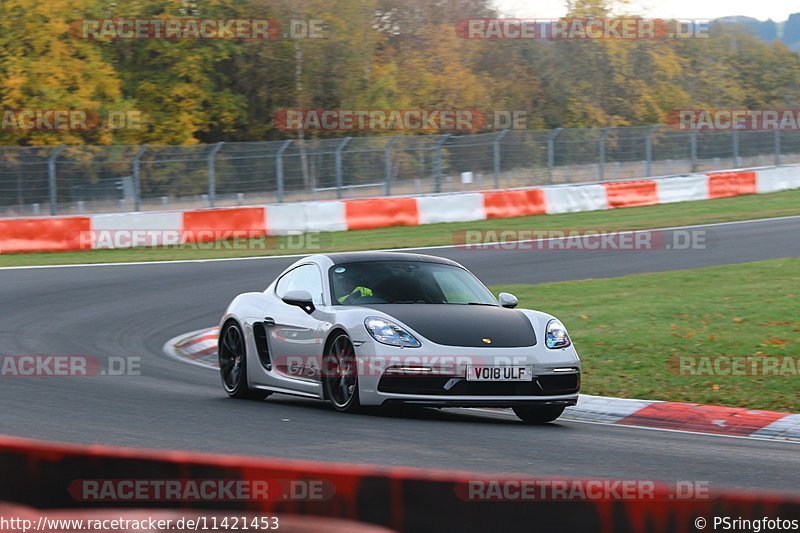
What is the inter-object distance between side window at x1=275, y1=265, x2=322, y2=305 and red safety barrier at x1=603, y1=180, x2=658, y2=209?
2095 centimetres

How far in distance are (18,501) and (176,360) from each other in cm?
895

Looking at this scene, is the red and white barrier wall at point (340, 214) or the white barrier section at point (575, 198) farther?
the white barrier section at point (575, 198)

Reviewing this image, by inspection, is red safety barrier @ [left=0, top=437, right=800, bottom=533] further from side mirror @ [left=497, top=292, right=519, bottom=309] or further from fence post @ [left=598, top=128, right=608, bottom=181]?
fence post @ [left=598, top=128, right=608, bottom=181]

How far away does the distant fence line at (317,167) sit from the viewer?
83.5ft

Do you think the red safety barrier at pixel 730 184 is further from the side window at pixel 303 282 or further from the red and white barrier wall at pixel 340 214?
the side window at pixel 303 282

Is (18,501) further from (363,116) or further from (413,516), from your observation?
(363,116)

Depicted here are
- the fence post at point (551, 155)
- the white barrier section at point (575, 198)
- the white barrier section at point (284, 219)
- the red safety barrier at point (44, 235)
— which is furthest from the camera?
the fence post at point (551, 155)

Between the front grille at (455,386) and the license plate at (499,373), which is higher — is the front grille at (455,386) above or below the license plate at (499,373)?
below

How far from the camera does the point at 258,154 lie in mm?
27438

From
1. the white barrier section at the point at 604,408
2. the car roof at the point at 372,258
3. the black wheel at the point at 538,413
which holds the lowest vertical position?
the white barrier section at the point at 604,408

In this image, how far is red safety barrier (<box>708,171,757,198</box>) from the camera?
110 feet

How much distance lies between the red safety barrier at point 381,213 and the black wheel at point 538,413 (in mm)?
17672

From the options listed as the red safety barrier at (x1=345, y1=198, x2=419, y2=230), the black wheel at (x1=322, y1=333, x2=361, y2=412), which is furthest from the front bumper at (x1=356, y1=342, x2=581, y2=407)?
the red safety barrier at (x1=345, y1=198, x2=419, y2=230)

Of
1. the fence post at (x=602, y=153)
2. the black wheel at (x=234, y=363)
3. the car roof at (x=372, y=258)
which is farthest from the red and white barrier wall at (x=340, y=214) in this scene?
the car roof at (x=372, y=258)
